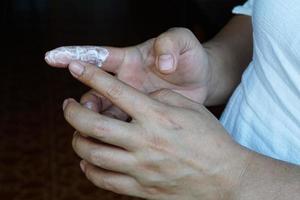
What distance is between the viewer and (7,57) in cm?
322

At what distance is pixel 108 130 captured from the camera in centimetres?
62

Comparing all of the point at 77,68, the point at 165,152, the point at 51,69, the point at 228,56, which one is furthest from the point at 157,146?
the point at 51,69

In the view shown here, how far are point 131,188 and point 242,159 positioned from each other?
6.3 inches

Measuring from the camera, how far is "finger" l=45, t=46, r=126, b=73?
71 cm

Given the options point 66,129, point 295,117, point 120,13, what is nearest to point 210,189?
point 295,117

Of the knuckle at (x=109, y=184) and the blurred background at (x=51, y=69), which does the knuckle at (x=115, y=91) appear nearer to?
the knuckle at (x=109, y=184)

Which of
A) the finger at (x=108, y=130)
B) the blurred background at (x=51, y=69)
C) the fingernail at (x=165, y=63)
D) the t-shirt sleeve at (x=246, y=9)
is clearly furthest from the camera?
the blurred background at (x=51, y=69)

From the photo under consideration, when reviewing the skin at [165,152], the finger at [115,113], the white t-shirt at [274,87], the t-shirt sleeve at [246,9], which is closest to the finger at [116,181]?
the skin at [165,152]

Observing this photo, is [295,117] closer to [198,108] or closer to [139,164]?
[198,108]

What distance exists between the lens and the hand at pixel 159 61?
73 centimetres

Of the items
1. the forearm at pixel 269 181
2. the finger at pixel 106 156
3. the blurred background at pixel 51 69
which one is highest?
the finger at pixel 106 156

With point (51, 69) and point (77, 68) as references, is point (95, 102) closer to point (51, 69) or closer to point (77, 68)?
point (77, 68)

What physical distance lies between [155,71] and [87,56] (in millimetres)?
151

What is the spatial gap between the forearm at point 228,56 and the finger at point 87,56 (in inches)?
8.5
